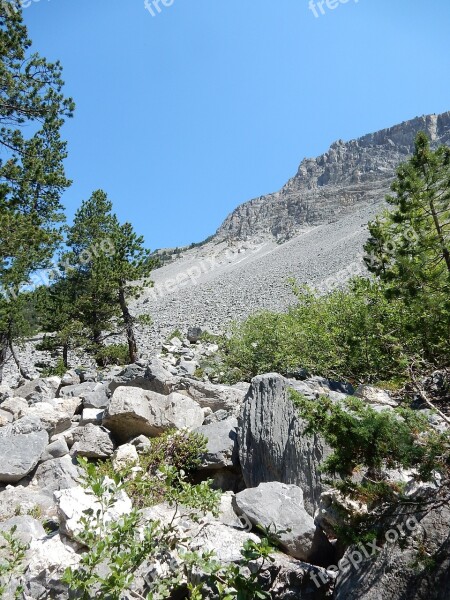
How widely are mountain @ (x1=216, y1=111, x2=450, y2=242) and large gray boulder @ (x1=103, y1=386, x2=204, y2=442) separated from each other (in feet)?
396

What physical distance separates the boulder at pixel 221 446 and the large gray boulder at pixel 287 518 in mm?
1766

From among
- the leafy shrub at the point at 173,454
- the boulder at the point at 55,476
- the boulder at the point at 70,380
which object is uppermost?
the boulder at the point at 70,380

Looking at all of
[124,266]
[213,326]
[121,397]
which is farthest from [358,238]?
[121,397]

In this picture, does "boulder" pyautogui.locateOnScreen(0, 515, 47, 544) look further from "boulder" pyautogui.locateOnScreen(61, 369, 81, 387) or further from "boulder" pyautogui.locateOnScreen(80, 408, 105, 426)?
"boulder" pyautogui.locateOnScreen(61, 369, 81, 387)

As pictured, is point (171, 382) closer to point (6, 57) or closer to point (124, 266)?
point (6, 57)

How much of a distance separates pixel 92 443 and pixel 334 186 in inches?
6224

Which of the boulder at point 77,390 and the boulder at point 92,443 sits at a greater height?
the boulder at point 77,390

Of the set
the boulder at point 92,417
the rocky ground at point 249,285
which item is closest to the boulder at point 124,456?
the boulder at point 92,417

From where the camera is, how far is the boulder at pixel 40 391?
1309 cm

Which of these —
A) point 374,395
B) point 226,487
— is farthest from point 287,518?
point 374,395

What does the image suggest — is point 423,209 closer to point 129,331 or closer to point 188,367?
point 188,367

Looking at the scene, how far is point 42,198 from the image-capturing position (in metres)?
15.6

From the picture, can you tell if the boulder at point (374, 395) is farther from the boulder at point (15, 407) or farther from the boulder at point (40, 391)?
the boulder at point (40, 391)

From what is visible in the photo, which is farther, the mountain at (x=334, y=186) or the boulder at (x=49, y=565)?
the mountain at (x=334, y=186)
